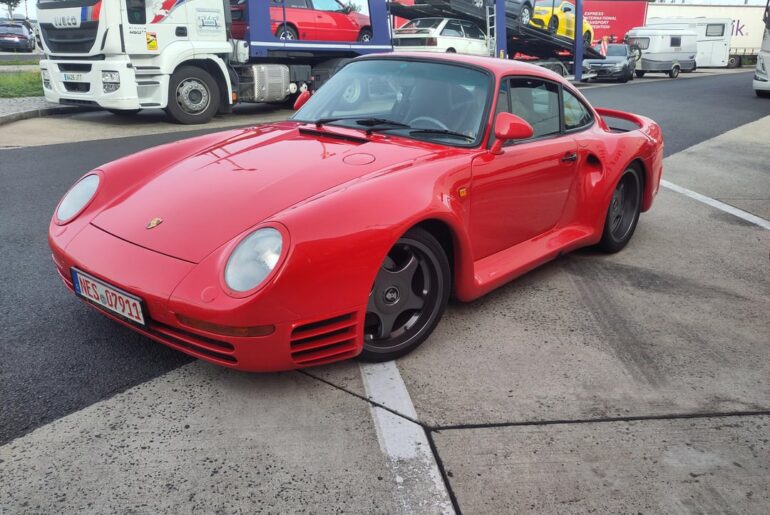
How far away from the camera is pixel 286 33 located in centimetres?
1191

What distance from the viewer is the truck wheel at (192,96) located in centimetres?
1068

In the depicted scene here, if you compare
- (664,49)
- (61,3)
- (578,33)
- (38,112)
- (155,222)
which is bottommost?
(664,49)

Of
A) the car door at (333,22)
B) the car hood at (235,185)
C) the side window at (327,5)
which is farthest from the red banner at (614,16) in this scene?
the car hood at (235,185)

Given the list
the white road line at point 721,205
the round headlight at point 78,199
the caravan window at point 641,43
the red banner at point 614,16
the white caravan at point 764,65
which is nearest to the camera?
the round headlight at point 78,199

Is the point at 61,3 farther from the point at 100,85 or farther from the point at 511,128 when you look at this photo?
the point at 511,128

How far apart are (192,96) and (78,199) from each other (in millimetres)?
8155

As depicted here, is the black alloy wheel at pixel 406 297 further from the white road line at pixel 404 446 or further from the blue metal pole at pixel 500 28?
the blue metal pole at pixel 500 28

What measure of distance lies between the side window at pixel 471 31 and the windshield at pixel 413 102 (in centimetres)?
1383

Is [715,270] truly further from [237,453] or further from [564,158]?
[237,453]

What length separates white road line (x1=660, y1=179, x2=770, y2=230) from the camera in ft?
19.2

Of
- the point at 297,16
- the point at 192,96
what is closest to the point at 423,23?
the point at 297,16

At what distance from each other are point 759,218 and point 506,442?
4.58m

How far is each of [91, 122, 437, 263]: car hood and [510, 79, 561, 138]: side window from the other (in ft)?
2.45

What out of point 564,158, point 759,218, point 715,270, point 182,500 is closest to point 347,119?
point 564,158
